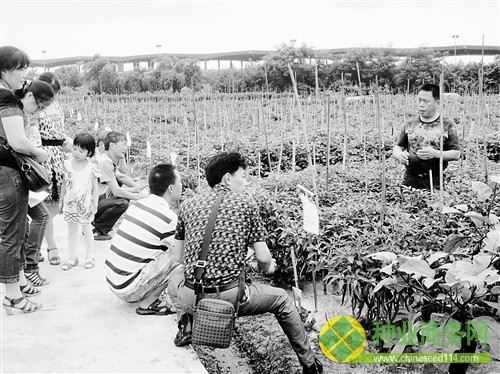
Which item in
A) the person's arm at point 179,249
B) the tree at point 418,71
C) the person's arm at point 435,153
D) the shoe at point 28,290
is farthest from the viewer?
the tree at point 418,71

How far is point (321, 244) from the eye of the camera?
311 centimetres

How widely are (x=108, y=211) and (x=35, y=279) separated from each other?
125 centimetres

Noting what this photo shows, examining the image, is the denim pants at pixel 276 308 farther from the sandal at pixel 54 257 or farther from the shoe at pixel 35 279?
the sandal at pixel 54 257

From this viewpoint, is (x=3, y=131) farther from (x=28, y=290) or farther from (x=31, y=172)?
(x=28, y=290)

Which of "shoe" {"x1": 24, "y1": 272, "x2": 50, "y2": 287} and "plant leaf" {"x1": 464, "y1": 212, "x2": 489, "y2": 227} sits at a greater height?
"plant leaf" {"x1": 464, "y1": 212, "x2": 489, "y2": 227}

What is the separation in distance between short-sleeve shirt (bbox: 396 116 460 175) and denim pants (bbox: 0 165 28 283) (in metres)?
2.92

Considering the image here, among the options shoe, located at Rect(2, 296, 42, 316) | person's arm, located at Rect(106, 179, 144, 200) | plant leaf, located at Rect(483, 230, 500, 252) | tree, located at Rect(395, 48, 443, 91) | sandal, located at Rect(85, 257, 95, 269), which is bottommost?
sandal, located at Rect(85, 257, 95, 269)

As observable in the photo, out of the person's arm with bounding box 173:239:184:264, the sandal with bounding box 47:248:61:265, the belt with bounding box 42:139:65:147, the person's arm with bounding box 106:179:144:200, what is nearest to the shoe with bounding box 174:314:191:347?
the person's arm with bounding box 173:239:184:264

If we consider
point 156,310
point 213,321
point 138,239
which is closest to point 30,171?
point 138,239

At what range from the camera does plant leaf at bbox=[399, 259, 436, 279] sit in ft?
6.56

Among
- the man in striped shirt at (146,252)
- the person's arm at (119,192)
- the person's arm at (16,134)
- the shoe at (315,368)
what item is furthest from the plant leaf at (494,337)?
the person's arm at (119,192)

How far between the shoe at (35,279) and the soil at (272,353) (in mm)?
1269

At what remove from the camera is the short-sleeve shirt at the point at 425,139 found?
395cm

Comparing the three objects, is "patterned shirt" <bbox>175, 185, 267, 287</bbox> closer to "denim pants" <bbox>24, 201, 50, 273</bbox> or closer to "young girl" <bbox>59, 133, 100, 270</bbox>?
"denim pants" <bbox>24, 201, 50, 273</bbox>
